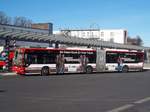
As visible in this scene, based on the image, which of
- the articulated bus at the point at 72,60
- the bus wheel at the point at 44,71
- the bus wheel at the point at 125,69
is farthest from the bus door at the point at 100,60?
the bus wheel at the point at 44,71

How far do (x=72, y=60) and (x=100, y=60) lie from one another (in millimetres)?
4149

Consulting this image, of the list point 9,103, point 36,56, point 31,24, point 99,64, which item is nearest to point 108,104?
point 9,103

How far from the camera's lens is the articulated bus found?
35.5 metres

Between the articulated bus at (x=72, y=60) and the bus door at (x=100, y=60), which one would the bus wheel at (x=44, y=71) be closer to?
the articulated bus at (x=72, y=60)

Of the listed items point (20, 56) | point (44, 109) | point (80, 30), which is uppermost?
point (80, 30)

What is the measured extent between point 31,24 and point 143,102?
115754 millimetres

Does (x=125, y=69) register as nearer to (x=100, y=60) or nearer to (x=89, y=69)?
(x=100, y=60)

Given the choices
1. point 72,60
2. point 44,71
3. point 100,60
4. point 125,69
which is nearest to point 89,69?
point 100,60

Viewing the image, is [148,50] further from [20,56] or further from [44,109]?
[44,109]

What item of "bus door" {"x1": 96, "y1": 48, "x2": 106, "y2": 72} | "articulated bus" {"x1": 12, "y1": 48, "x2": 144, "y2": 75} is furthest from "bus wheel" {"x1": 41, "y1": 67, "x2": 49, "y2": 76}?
"bus door" {"x1": 96, "y1": 48, "x2": 106, "y2": 72}

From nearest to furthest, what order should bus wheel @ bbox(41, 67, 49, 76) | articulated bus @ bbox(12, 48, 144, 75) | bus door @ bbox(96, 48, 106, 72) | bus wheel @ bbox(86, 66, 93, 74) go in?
articulated bus @ bbox(12, 48, 144, 75), bus wheel @ bbox(41, 67, 49, 76), bus wheel @ bbox(86, 66, 93, 74), bus door @ bbox(96, 48, 106, 72)

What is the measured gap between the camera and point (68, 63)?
38875mm

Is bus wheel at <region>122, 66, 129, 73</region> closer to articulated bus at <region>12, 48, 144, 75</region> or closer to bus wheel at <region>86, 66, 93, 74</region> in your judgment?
articulated bus at <region>12, 48, 144, 75</region>

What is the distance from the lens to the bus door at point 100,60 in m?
41.9
